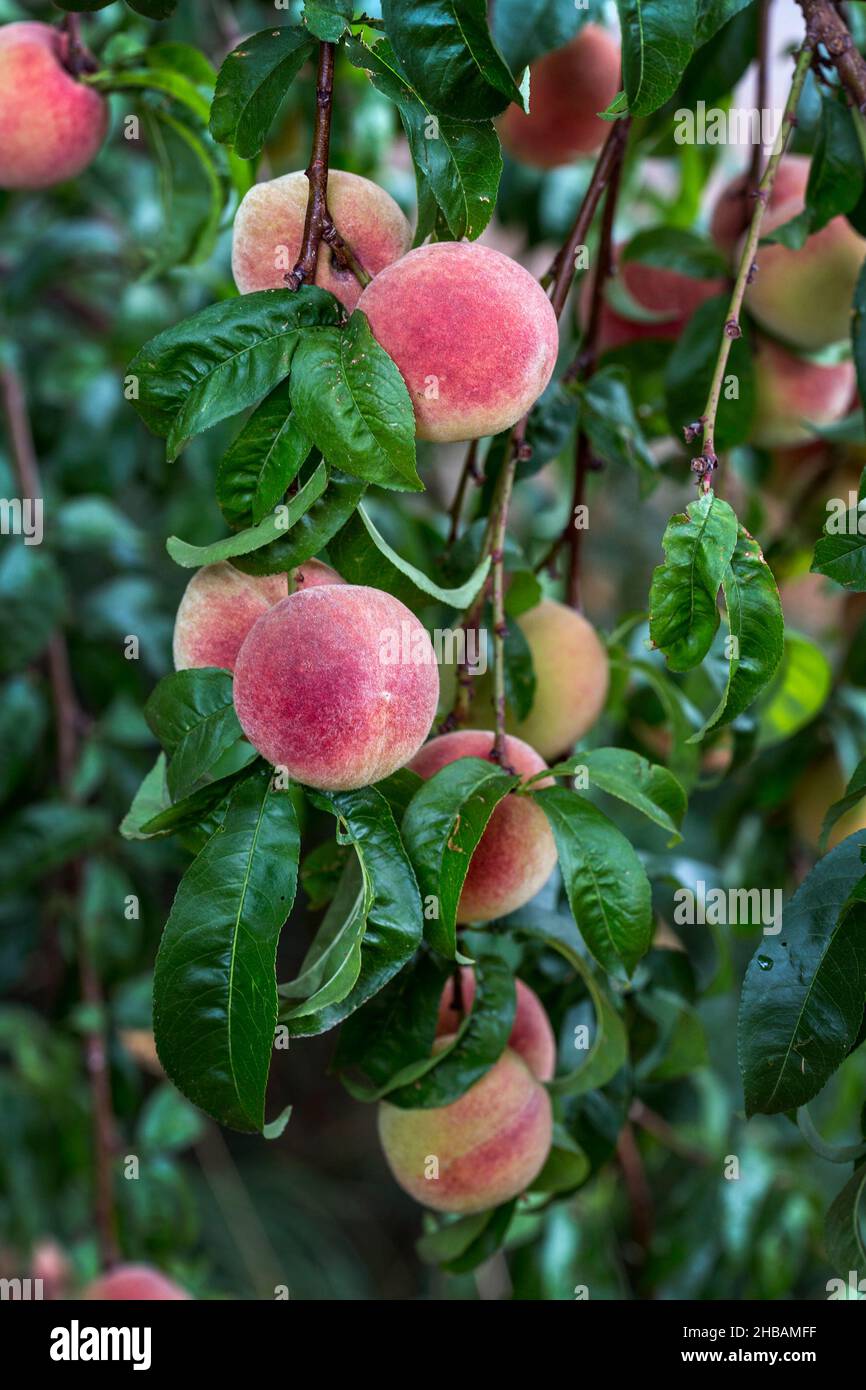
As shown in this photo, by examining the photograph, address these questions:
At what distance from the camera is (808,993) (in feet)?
1.62

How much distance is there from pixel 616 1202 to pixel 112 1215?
509mm

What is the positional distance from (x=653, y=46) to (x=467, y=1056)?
400mm

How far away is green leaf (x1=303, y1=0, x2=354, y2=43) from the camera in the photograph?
1.59 ft

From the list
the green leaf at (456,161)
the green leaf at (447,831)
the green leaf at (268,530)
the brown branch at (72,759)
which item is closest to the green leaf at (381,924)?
the green leaf at (447,831)

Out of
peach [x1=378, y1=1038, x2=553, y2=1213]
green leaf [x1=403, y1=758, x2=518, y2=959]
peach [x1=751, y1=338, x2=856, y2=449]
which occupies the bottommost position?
peach [x1=378, y1=1038, x2=553, y2=1213]

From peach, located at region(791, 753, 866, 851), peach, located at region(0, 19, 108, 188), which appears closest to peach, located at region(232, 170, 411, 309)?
peach, located at region(0, 19, 108, 188)

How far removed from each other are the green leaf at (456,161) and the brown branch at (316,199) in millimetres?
26

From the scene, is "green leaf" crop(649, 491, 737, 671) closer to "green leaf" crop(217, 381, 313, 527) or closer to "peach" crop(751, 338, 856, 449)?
"green leaf" crop(217, 381, 313, 527)

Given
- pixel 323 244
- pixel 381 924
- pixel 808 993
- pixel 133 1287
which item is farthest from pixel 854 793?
pixel 133 1287

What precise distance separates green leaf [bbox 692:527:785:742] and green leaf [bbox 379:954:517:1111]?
0.18 metres

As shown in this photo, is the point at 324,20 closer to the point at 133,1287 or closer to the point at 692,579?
the point at 692,579

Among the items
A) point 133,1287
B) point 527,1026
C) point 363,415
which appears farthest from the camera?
point 133,1287

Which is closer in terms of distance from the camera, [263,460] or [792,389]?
[263,460]

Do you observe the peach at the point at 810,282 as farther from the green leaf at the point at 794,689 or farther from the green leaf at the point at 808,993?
the green leaf at the point at 808,993
